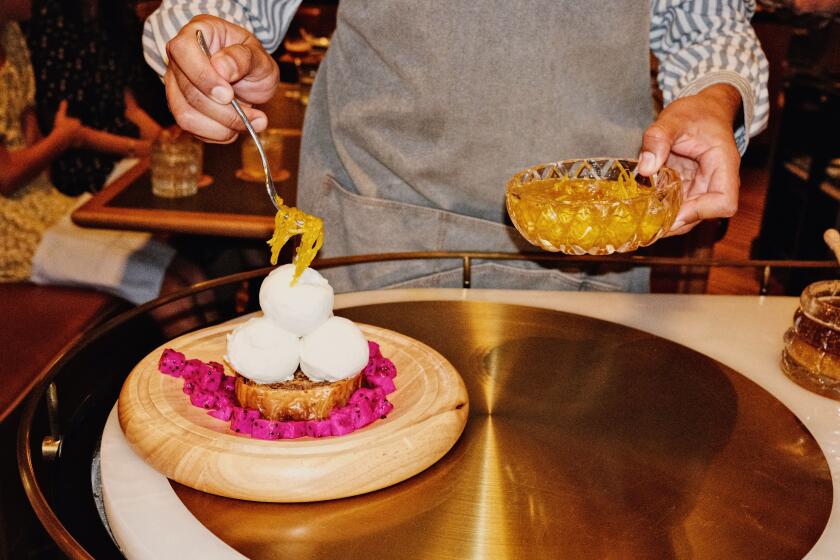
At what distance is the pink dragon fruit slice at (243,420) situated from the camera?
79cm

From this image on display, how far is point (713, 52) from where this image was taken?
4.17 ft

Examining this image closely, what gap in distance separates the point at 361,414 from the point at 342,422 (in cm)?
2

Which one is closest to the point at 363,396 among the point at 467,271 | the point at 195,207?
the point at 467,271

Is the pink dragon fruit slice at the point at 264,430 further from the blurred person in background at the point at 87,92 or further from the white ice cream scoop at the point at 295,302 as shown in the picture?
the blurred person in background at the point at 87,92

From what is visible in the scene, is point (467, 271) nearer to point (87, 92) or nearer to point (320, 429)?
point (320, 429)

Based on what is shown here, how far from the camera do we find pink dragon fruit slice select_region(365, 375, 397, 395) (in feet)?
2.86

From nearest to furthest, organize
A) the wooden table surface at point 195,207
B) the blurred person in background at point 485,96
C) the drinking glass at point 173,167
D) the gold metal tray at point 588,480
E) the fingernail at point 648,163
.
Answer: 1. the gold metal tray at point 588,480
2. the fingernail at point 648,163
3. the blurred person in background at point 485,96
4. the wooden table surface at point 195,207
5. the drinking glass at point 173,167

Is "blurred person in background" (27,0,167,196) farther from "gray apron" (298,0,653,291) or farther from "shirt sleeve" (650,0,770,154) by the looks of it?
"shirt sleeve" (650,0,770,154)

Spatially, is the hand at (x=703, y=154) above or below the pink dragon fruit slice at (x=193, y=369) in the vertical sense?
above

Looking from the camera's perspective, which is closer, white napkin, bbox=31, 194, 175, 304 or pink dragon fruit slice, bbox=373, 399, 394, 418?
pink dragon fruit slice, bbox=373, 399, 394, 418

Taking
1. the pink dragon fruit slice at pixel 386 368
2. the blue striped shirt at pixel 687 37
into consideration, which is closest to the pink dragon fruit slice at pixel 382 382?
the pink dragon fruit slice at pixel 386 368

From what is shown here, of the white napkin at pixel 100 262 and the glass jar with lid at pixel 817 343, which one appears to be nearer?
the glass jar with lid at pixel 817 343

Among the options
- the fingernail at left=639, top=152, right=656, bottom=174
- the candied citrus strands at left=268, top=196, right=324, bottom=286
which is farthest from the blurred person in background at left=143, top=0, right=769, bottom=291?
the candied citrus strands at left=268, top=196, right=324, bottom=286

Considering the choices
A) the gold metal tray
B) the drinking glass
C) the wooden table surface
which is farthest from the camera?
the drinking glass
